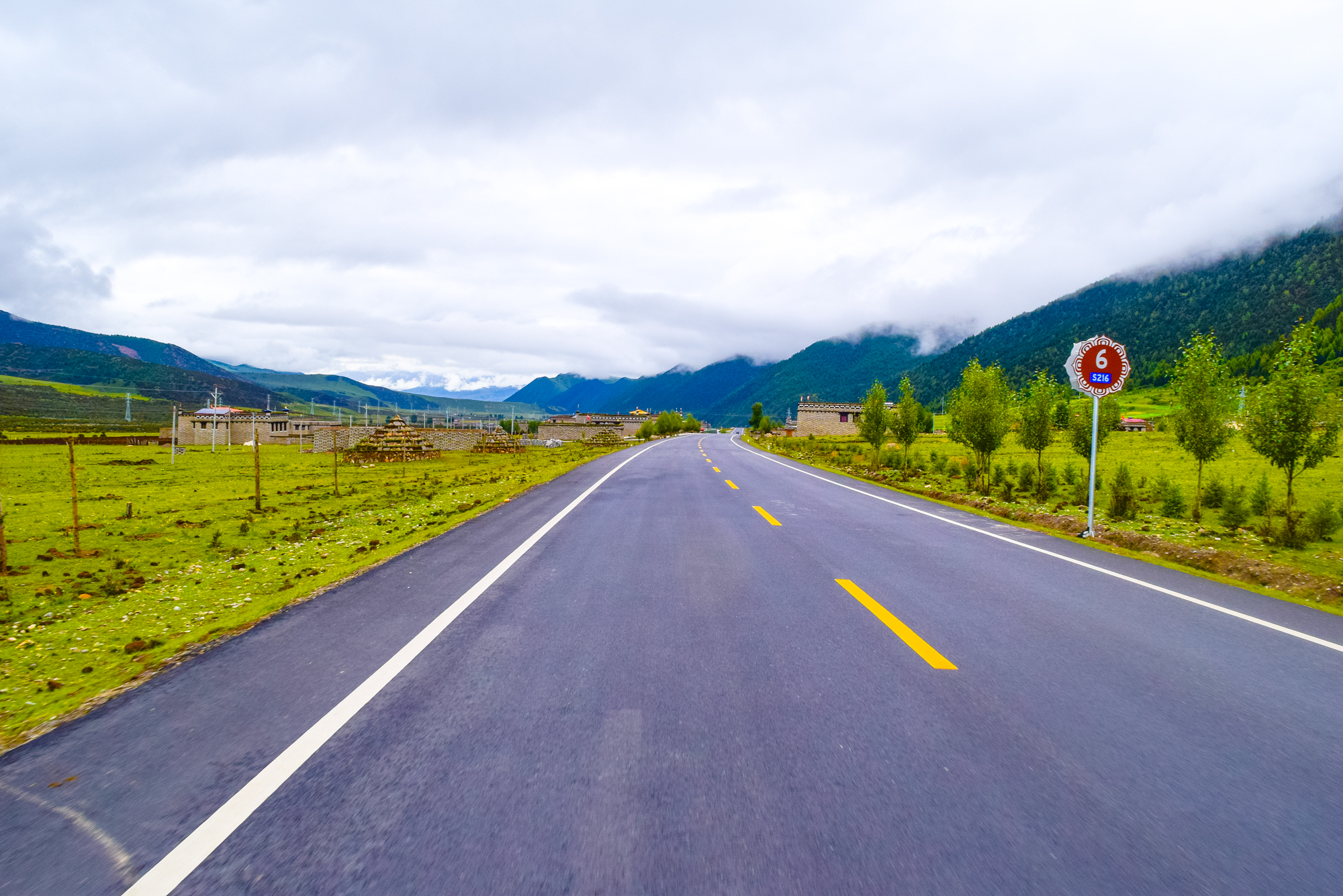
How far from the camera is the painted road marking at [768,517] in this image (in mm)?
10984

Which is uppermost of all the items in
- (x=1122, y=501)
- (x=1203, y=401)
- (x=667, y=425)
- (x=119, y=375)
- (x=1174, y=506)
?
(x=119, y=375)

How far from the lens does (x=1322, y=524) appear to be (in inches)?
477

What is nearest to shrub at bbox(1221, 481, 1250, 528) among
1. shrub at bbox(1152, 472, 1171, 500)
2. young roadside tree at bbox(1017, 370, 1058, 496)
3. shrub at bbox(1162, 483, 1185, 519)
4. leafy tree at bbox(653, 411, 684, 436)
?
shrub at bbox(1162, 483, 1185, 519)

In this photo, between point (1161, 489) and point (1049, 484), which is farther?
point (1049, 484)

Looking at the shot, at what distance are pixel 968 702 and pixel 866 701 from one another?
0.62 meters

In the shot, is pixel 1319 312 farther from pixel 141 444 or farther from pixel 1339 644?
pixel 141 444

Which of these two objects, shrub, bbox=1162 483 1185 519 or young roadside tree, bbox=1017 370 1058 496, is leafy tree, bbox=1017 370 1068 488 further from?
shrub, bbox=1162 483 1185 519

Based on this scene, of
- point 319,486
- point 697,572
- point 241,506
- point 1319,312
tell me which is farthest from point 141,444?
point 1319,312

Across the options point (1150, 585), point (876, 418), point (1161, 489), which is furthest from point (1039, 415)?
point (1150, 585)

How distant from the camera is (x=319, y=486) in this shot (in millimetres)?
21078

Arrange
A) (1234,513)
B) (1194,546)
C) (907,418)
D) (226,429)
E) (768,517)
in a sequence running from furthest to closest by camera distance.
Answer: (226,429) → (907,418) → (1234,513) → (768,517) → (1194,546)

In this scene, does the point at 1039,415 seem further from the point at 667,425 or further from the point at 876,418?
the point at 667,425

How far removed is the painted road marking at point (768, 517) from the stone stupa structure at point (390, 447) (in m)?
30.9

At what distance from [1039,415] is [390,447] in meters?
35.5
